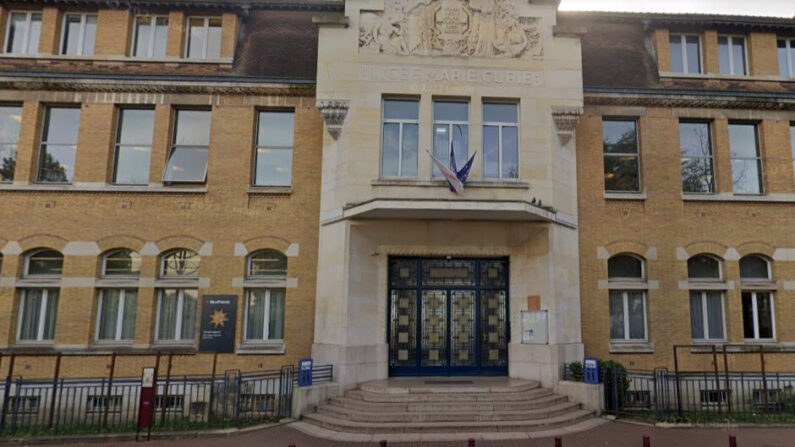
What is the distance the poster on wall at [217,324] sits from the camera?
48.6 ft

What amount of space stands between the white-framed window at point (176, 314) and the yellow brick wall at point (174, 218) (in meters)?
0.30

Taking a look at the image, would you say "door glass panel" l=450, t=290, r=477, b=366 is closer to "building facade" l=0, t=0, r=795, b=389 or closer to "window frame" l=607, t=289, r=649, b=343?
"building facade" l=0, t=0, r=795, b=389

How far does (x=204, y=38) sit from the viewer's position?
664 inches

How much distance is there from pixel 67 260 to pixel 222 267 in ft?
15.5

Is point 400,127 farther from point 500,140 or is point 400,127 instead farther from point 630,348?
point 630,348

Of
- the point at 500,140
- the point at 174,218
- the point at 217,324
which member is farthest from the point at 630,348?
the point at 174,218

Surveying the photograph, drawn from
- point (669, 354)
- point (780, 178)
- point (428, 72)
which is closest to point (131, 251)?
Result: point (428, 72)

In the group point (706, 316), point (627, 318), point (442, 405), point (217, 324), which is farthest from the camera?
point (706, 316)

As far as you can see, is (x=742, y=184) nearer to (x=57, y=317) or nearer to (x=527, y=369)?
(x=527, y=369)

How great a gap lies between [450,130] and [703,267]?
9724mm

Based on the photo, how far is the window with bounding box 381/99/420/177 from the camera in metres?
14.8

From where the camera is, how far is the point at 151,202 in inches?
611

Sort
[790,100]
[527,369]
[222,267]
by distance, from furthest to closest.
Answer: [790,100] → [222,267] → [527,369]

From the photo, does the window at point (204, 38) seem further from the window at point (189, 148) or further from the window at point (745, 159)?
the window at point (745, 159)
